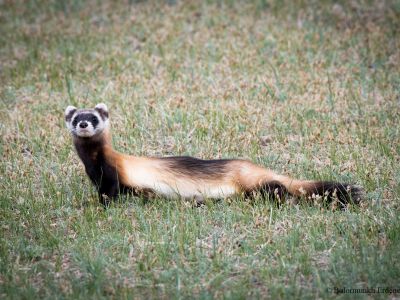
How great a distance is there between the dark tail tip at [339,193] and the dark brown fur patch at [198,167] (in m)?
1.05

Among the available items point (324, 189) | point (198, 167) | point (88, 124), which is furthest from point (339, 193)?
point (88, 124)

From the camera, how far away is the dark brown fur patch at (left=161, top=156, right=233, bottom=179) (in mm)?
7695

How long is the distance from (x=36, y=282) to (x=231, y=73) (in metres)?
6.81

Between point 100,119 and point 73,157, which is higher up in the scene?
point 100,119

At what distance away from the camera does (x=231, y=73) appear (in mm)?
12031

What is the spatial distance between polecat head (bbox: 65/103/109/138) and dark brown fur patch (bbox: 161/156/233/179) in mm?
809

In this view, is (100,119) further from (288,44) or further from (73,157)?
(288,44)

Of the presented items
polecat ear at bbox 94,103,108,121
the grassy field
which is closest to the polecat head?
polecat ear at bbox 94,103,108,121

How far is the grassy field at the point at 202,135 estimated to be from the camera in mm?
5914

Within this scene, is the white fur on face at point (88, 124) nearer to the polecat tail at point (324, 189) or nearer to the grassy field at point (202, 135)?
the grassy field at point (202, 135)

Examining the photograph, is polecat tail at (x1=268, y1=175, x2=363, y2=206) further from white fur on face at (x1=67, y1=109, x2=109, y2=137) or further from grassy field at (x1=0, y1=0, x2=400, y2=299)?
white fur on face at (x1=67, y1=109, x2=109, y2=137)

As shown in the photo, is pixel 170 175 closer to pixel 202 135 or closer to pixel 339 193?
pixel 339 193

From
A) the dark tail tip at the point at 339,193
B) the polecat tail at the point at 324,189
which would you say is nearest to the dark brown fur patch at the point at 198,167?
the polecat tail at the point at 324,189

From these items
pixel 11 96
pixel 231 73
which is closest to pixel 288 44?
pixel 231 73
